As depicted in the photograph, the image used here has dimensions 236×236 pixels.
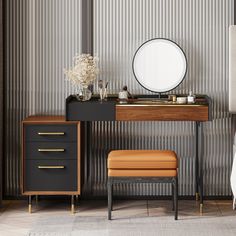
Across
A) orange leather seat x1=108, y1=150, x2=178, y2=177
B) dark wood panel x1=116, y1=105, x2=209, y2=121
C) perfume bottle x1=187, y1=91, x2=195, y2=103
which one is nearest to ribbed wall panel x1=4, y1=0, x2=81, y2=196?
dark wood panel x1=116, y1=105, x2=209, y2=121

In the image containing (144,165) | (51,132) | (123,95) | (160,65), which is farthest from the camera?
(160,65)

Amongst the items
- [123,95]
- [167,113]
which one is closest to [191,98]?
[167,113]

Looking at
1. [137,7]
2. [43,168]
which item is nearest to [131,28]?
[137,7]

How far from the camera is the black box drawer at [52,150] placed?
5.49 m

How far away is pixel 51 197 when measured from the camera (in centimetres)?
593

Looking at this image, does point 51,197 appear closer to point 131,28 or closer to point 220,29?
point 131,28

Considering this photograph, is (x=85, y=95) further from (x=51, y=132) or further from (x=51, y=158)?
(x=51, y=158)

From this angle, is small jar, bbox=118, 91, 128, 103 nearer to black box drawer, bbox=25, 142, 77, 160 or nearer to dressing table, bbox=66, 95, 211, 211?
dressing table, bbox=66, 95, 211, 211

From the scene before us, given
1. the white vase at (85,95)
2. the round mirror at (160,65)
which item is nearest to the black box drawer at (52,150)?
the white vase at (85,95)

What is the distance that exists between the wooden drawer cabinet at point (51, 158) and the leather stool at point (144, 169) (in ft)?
1.18

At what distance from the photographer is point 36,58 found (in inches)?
231

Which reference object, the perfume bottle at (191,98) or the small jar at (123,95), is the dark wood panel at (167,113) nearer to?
the perfume bottle at (191,98)

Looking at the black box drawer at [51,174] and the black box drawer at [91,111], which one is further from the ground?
the black box drawer at [91,111]

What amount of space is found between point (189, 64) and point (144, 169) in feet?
3.53
